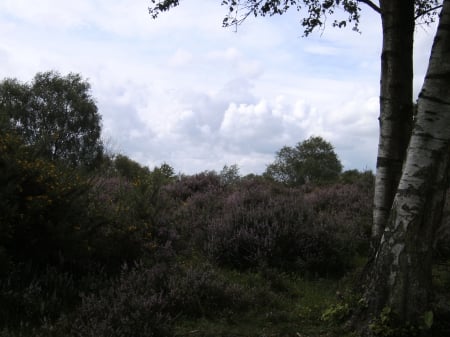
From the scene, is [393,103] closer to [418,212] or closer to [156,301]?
[418,212]

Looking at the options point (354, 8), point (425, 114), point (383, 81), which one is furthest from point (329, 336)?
point (354, 8)

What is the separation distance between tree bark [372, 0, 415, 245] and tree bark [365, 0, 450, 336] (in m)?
1.73

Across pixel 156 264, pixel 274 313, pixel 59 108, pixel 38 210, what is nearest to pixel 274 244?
pixel 156 264

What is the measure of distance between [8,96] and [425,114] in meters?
46.4

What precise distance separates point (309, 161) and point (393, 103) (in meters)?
32.6

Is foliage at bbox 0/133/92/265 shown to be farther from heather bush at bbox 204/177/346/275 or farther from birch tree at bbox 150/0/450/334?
birch tree at bbox 150/0/450/334

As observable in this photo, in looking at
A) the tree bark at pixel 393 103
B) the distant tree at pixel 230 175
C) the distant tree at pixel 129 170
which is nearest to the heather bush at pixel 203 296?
the tree bark at pixel 393 103

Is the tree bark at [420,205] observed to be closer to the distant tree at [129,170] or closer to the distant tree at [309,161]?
the distant tree at [129,170]

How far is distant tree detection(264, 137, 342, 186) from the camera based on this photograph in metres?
36.3

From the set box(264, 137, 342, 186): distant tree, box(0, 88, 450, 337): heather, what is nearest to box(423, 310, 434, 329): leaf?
box(0, 88, 450, 337): heather

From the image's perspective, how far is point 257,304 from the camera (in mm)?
5793

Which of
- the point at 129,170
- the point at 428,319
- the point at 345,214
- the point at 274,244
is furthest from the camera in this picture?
the point at 129,170

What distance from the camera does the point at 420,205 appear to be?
4512 mm

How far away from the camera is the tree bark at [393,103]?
6.37 meters
